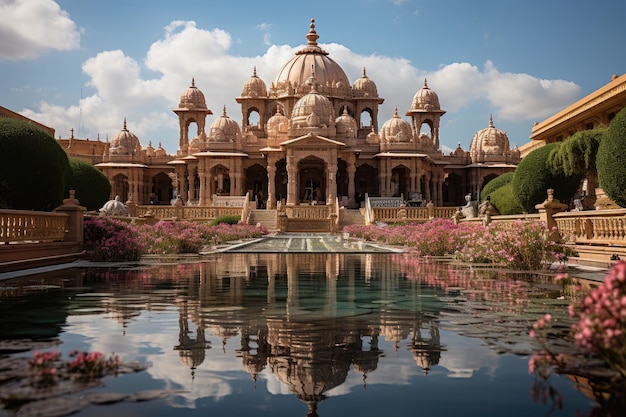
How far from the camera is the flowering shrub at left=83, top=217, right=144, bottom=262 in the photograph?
14312 millimetres

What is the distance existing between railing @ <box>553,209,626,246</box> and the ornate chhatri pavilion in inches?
1179

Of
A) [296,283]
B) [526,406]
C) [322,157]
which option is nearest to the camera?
[526,406]

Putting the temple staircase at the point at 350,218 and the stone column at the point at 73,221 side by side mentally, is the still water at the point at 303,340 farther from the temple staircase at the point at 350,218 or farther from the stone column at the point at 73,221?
the temple staircase at the point at 350,218

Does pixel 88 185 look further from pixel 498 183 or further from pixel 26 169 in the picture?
pixel 498 183

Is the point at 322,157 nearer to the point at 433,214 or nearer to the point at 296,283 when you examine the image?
the point at 433,214

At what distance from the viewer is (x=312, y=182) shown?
55906 millimetres

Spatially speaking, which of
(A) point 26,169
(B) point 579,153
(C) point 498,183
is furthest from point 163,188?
(A) point 26,169

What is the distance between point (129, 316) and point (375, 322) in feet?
8.05

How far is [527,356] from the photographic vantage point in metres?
4.42

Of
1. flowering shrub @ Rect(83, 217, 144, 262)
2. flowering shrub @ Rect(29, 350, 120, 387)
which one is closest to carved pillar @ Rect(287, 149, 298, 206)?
flowering shrub @ Rect(83, 217, 144, 262)

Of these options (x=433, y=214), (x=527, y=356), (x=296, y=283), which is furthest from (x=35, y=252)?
(x=433, y=214)

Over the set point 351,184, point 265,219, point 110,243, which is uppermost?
point 351,184

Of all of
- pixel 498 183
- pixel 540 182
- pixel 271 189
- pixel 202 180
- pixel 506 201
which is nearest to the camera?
pixel 540 182

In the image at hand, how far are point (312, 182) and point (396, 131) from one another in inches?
357
